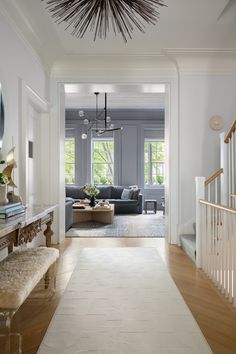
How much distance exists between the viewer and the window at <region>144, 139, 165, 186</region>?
11.6 meters

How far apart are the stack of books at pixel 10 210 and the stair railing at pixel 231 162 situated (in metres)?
2.93

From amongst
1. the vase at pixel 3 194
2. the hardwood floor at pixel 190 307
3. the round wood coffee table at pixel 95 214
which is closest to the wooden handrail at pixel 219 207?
the hardwood floor at pixel 190 307

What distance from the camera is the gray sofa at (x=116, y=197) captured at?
10.2 metres

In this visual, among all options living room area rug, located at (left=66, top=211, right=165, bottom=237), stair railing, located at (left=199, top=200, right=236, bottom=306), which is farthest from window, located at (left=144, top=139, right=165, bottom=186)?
stair railing, located at (left=199, top=200, right=236, bottom=306)

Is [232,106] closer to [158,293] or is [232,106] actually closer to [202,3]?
[202,3]

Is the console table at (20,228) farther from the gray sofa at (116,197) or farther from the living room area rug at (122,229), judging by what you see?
the gray sofa at (116,197)

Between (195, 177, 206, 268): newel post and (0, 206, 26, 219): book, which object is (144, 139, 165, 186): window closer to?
(195, 177, 206, 268): newel post

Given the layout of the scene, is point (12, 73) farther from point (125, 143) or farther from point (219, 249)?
point (125, 143)

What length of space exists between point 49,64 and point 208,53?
8.41 feet

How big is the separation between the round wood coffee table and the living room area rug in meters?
0.19

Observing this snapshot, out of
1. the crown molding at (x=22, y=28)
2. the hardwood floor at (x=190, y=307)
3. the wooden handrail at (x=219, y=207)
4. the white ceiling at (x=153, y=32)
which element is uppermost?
the white ceiling at (x=153, y=32)

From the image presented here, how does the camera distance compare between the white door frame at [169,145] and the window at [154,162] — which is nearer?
the white door frame at [169,145]

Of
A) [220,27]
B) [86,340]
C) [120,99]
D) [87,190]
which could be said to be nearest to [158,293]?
[86,340]

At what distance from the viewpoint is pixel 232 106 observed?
586cm
